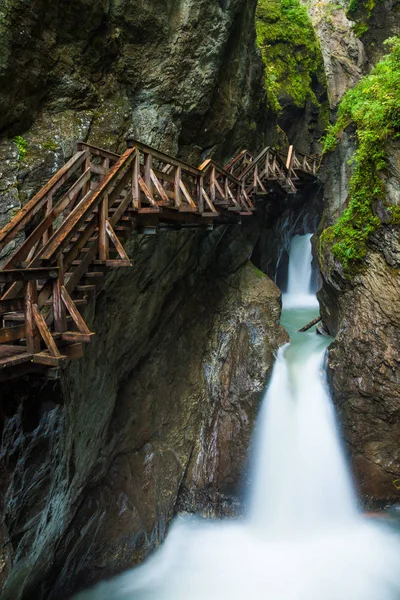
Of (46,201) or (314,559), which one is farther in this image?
(314,559)

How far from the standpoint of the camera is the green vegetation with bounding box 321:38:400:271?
408 inches

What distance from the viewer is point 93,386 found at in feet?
26.5

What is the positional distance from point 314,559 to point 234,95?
1201cm

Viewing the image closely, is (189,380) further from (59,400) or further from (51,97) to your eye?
(51,97)

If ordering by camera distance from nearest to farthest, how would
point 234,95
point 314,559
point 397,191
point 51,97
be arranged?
point 51,97, point 314,559, point 397,191, point 234,95

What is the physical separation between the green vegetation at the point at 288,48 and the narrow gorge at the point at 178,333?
6595 millimetres

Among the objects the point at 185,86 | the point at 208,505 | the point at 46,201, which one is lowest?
the point at 208,505

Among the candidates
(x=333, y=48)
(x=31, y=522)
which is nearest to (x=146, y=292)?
(x=31, y=522)

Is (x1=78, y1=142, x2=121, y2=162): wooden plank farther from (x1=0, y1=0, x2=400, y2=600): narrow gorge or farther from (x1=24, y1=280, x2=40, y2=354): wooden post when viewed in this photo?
(x1=24, y1=280, x2=40, y2=354): wooden post

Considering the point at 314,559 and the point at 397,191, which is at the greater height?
the point at 397,191

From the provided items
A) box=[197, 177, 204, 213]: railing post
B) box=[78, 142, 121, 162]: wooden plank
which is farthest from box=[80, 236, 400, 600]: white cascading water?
box=[78, 142, 121, 162]: wooden plank

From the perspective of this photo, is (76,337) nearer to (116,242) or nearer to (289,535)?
(116,242)

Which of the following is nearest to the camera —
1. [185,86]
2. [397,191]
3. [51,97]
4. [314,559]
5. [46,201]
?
[46,201]

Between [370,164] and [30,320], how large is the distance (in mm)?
10023
